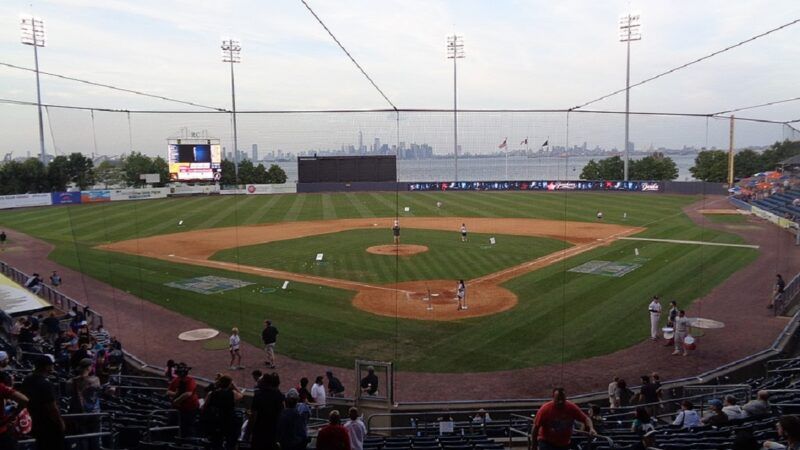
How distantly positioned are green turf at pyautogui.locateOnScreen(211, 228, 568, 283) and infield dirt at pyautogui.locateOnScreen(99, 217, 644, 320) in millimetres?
819

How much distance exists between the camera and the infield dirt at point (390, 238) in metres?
19.9

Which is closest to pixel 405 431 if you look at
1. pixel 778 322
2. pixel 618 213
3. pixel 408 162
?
pixel 408 162

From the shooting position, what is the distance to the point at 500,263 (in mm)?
27156

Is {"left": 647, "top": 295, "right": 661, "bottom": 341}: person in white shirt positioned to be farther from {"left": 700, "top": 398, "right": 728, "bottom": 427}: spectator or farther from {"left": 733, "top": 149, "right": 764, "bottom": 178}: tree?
{"left": 733, "top": 149, "right": 764, "bottom": 178}: tree

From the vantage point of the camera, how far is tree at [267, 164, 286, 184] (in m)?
74.1

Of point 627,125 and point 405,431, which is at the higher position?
point 627,125

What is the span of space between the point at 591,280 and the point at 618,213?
2494cm

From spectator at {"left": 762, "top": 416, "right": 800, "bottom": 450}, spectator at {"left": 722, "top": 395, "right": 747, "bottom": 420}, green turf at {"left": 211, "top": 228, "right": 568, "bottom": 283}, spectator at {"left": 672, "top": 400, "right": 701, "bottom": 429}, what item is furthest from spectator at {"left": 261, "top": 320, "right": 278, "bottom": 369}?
spectator at {"left": 762, "top": 416, "right": 800, "bottom": 450}

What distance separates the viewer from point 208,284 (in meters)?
23.8

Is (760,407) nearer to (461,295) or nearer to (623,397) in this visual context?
(623,397)

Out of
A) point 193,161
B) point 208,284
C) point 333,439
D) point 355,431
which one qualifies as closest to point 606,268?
point 208,284

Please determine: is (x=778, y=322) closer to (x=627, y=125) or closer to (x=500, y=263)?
(x=627, y=125)

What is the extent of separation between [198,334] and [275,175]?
58.8 meters

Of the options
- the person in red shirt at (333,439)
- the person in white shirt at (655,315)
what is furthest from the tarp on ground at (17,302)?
the person in white shirt at (655,315)
